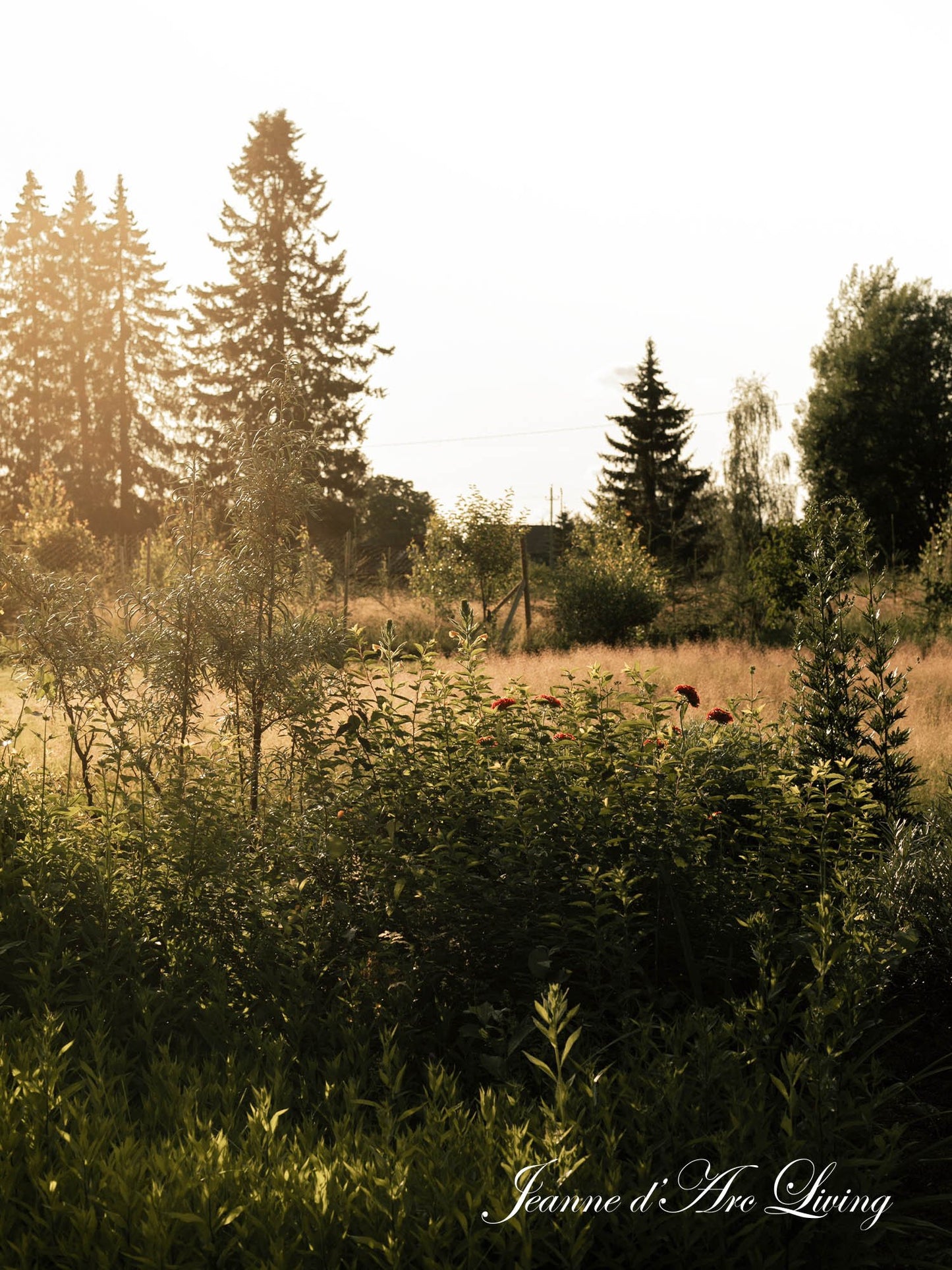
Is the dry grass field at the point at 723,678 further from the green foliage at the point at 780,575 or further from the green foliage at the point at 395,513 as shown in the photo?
the green foliage at the point at 395,513

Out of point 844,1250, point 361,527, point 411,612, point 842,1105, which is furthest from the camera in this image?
point 361,527

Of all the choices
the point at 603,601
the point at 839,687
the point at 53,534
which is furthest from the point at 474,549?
the point at 839,687

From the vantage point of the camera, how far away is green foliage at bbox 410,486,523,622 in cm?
2147

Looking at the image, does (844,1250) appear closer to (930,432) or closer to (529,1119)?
(529,1119)

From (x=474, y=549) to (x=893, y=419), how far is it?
18.4m

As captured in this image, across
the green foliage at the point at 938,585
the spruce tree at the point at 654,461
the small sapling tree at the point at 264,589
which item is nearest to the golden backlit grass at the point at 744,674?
the green foliage at the point at 938,585

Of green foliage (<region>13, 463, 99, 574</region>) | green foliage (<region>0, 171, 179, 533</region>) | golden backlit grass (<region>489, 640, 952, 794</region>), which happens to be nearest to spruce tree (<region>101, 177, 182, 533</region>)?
green foliage (<region>0, 171, 179, 533</region>)

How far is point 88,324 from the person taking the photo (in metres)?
33.5

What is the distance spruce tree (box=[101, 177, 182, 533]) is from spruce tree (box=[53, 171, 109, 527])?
0.87 ft

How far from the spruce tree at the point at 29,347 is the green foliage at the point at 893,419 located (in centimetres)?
2421

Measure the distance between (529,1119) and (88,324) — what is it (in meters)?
35.3

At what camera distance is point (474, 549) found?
2180cm

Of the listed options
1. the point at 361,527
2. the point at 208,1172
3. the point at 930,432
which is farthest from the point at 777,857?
the point at 930,432

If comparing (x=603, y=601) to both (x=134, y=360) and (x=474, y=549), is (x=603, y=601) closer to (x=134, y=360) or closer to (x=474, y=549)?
(x=474, y=549)
